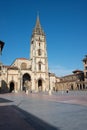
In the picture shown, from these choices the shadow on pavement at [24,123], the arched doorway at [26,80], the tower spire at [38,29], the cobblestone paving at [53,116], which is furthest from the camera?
the tower spire at [38,29]

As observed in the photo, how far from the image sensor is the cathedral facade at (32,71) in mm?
67812

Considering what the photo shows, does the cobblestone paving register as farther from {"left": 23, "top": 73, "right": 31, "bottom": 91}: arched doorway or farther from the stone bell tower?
{"left": 23, "top": 73, "right": 31, "bottom": 91}: arched doorway

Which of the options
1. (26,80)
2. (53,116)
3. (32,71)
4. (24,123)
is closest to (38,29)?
(32,71)

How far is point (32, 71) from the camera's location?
7094cm

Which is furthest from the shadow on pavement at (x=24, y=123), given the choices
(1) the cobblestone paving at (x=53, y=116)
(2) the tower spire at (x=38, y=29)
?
(2) the tower spire at (x=38, y=29)

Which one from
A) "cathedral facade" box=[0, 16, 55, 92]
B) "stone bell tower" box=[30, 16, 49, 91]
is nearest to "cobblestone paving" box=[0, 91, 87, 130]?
"cathedral facade" box=[0, 16, 55, 92]

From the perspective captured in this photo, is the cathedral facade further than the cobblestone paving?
Yes

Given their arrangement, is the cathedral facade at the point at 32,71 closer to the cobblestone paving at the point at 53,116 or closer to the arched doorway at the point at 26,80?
the arched doorway at the point at 26,80

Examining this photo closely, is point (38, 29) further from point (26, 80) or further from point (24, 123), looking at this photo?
point (24, 123)

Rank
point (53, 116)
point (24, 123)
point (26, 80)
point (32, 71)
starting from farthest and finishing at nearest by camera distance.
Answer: point (26, 80) → point (32, 71) → point (53, 116) → point (24, 123)

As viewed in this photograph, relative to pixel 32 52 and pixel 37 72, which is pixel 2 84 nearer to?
pixel 37 72

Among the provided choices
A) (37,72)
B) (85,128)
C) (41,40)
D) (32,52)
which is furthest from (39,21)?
(85,128)

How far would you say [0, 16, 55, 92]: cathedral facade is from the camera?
67812 millimetres

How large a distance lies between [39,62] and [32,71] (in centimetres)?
438
